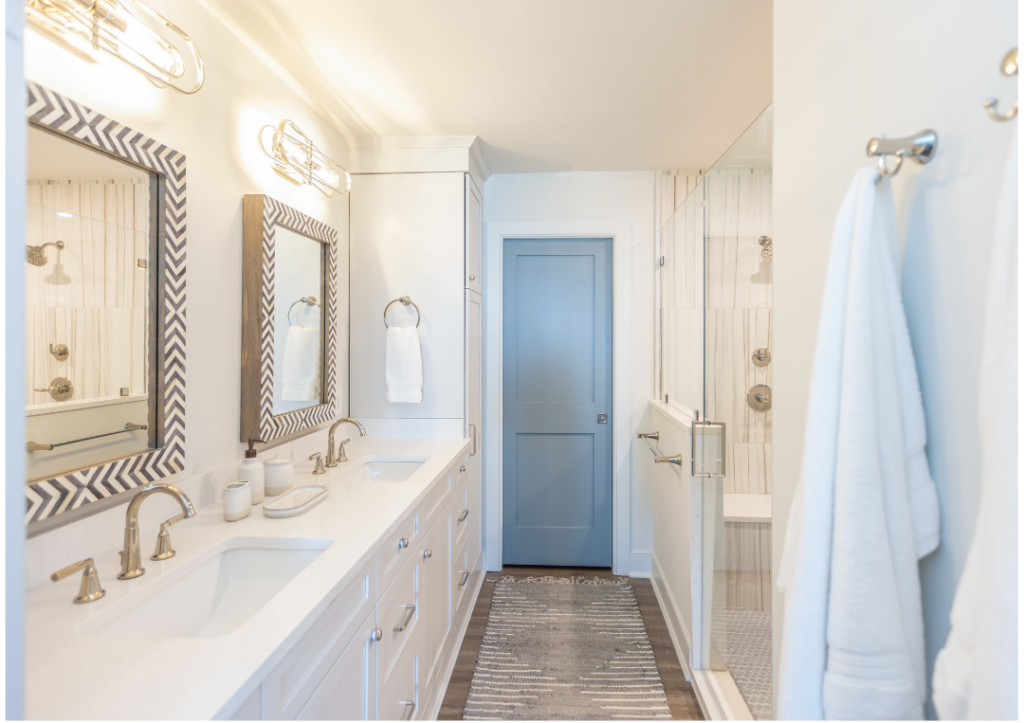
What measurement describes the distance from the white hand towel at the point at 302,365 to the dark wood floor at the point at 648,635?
119cm

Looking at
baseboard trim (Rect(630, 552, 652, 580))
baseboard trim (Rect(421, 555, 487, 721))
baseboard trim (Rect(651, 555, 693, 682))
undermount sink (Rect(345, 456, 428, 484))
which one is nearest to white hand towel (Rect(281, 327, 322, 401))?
undermount sink (Rect(345, 456, 428, 484))

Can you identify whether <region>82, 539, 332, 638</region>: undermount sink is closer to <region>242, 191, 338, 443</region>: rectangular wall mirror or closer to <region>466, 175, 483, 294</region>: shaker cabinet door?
<region>242, 191, 338, 443</region>: rectangular wall mirror

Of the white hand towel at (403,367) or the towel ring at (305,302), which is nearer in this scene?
A: the towel ring at (305,302)

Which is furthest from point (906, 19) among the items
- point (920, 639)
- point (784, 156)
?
point (920, 639)

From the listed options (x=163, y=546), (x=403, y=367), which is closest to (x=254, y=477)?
(x=163, y=546)

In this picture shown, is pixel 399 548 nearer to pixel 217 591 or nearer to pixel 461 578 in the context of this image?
pixel 217 591

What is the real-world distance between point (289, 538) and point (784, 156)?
4.43 ft

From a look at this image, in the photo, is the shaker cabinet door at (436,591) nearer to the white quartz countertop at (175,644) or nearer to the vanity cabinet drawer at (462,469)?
the vanity cabinet drawer at (462,469)

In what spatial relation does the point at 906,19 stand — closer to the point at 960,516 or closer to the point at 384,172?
the point at 960,516

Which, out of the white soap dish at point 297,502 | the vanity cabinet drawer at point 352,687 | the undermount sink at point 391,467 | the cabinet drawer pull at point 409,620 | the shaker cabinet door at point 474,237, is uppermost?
the shaker cabinet door at point 474,237

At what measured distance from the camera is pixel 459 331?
2.50m

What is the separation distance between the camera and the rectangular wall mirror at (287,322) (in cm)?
165

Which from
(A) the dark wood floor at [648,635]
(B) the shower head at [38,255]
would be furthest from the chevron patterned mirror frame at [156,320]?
(A) the dark wood floor at [648,635]

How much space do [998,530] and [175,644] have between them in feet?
3.45
